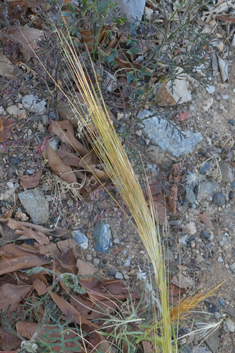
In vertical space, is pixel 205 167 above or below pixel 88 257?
above

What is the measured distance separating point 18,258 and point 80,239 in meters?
0.33

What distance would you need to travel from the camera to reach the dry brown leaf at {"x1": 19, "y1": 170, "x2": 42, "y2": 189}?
5.57ft

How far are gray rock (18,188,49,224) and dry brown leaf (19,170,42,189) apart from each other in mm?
27

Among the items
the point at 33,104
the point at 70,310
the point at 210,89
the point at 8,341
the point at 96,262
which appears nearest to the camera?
the point at 8,341

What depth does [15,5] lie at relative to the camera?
190 cm

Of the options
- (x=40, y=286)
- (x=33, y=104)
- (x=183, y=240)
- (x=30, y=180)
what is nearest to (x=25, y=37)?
(x=33, y=104)

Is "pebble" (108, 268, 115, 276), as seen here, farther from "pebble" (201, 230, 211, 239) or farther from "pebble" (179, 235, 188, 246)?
"pebble" (201, 230, 211, 239)

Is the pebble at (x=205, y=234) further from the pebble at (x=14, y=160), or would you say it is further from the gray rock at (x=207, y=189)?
the pebble at (x=14, y=160)

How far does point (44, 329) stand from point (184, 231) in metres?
0.93

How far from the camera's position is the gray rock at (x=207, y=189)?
6.64 feet

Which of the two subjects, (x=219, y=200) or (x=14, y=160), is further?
(x=219, y=200)

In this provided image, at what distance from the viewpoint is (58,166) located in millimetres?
1737

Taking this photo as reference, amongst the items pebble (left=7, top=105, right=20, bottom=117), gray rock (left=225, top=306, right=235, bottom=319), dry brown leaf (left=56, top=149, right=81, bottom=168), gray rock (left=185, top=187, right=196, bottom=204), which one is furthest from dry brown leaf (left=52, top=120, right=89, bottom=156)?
gray rock (left=225, top=306, right=235, bottom=319)

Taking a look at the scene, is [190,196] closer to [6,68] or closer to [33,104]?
[33,104]
